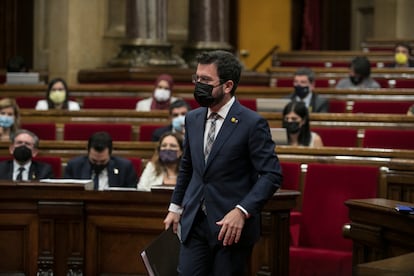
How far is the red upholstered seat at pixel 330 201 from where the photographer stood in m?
6.10

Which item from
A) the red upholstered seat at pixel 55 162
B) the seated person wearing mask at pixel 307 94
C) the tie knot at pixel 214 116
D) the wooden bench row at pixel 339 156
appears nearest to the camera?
the tie knot at pixel 214 116

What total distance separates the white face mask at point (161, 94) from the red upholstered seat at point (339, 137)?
A: 1.94m

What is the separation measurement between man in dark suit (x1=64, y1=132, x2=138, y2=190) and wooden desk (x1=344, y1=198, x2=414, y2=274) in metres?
2.05

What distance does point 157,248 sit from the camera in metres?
4.37

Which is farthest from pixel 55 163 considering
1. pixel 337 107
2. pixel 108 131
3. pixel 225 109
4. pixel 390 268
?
pixel 390 268

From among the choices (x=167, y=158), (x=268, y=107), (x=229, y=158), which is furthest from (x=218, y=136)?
→ (x=268, y=107)

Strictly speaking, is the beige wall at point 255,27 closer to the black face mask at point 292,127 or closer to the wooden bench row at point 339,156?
the black face mask at point 292,127

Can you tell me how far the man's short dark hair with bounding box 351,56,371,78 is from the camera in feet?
32.5

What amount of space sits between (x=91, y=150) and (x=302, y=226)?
53.2 inches

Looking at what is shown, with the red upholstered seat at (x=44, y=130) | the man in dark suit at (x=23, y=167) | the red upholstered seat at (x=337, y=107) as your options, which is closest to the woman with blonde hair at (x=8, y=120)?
the red upholstered seat at (x=44, y=130)

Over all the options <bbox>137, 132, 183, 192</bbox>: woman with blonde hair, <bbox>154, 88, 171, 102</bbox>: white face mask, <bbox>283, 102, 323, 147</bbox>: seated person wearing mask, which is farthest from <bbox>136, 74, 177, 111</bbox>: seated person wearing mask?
<bbox>137, 132, 183, 192</bbox>: woman with blonde hair

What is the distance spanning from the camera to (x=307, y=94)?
9.08m

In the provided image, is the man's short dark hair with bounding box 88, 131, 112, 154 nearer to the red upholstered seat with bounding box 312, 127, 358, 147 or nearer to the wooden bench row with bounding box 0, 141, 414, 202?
the wooden bench row with bounding box 0, 141, 414, 202

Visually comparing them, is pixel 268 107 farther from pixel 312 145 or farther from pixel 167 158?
pixel 167 158
